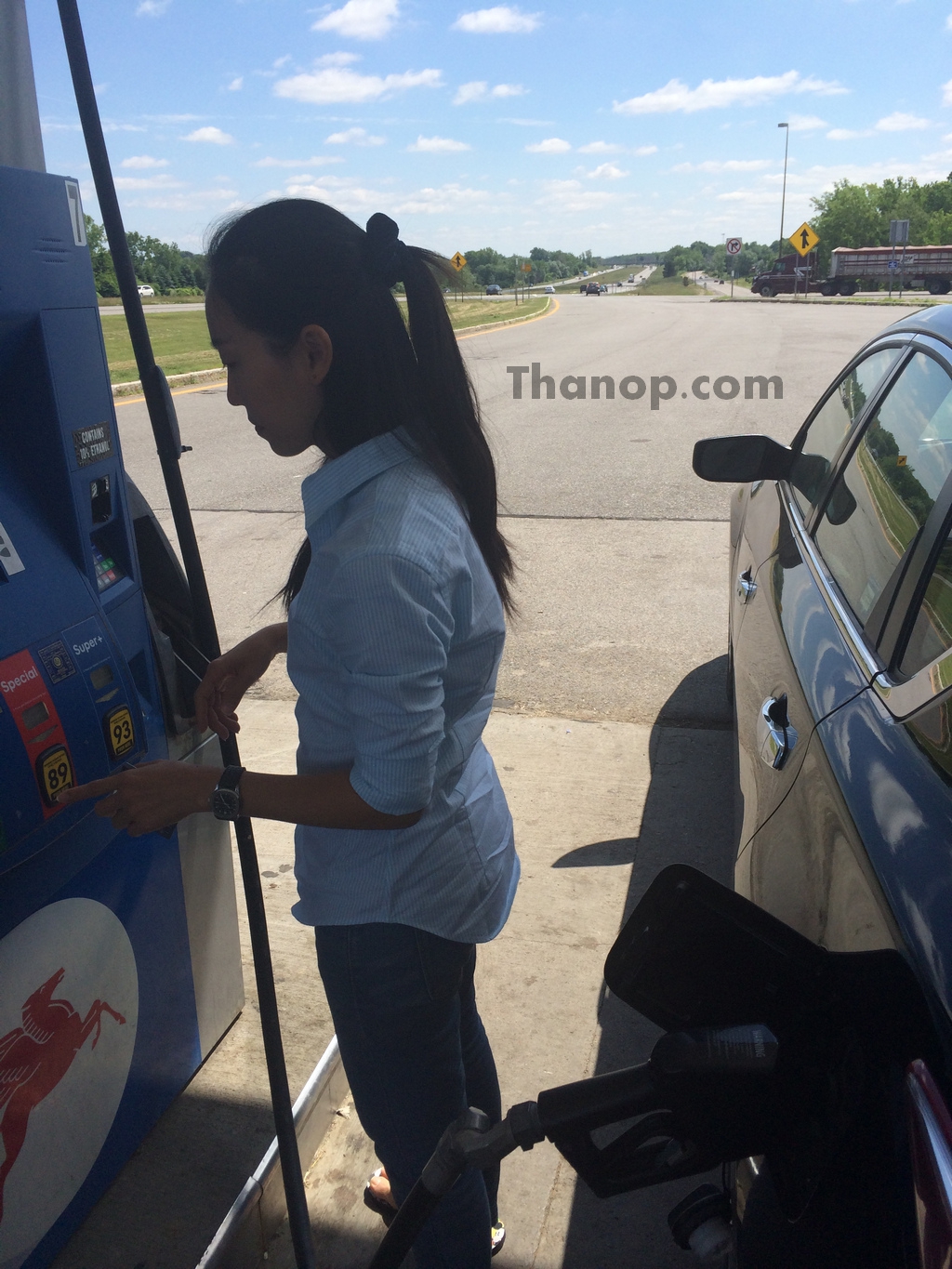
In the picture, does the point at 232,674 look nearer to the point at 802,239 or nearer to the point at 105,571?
the point at 105,571

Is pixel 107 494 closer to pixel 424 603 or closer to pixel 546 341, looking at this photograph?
pixel 424 603

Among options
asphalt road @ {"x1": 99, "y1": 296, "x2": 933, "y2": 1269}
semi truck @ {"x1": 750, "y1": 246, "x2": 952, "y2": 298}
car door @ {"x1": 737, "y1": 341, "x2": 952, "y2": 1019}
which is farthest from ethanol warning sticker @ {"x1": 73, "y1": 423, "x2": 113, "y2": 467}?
semi truck @ {"x1": 750, "y1": 246, "x2": 952, "y2": 298}

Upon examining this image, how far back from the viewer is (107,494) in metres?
1.81

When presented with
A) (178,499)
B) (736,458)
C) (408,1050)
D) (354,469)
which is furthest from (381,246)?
(736,458)

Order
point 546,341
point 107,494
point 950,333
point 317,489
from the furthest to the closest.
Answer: point 546,341 < point 950,333 < point 107,494 < point 317,489

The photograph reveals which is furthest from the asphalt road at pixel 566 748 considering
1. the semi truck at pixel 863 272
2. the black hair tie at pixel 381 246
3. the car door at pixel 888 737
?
the semi truck at pixel 863 272

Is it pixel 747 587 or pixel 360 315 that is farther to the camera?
pixel 747 587

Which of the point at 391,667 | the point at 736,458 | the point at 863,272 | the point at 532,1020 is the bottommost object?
the point at 532,1020

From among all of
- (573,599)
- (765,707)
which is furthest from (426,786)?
(573,599)

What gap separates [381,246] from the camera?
1429 millimetres

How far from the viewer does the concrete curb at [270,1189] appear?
1944mm

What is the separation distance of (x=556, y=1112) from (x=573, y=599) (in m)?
4.96

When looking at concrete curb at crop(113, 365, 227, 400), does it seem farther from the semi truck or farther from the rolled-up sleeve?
the semi truck

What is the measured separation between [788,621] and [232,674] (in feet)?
4.00
